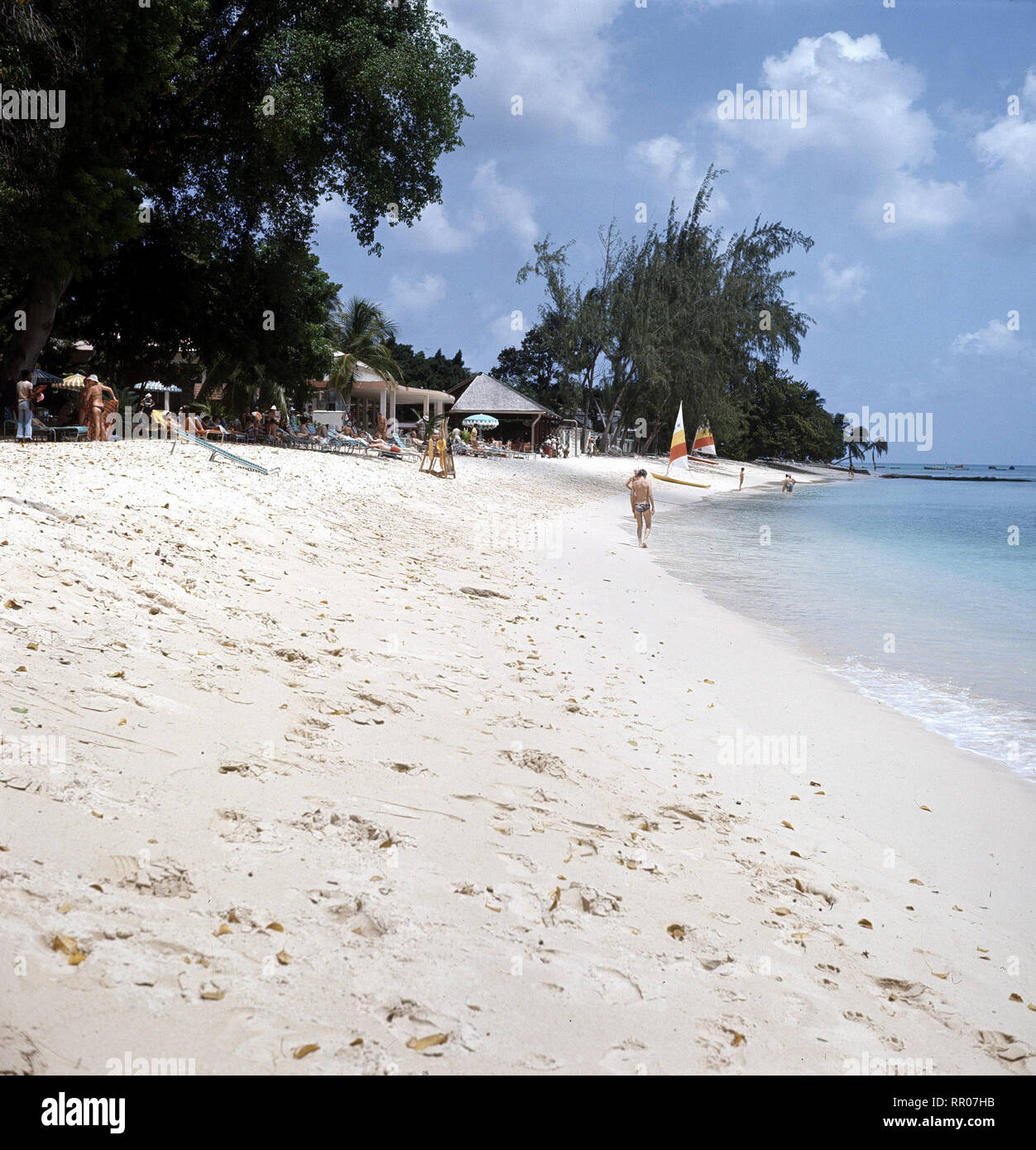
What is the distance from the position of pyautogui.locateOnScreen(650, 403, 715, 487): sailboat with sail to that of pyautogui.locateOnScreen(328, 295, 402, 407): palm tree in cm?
1407

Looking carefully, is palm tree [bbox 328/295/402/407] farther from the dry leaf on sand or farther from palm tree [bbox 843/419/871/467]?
palm tree [bbox 843/419/871/467]

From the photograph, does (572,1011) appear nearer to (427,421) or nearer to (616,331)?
(427,421)

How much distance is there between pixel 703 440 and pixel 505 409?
1304 cm

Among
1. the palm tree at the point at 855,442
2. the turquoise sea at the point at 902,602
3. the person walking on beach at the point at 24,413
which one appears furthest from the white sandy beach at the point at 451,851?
the palm tree at the point at 855,442

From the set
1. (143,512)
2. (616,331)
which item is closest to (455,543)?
(143,512)

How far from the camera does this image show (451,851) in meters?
3.93

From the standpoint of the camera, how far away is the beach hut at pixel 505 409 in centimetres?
5525

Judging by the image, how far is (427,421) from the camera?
38.2m

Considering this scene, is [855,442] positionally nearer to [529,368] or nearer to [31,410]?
[529,368]

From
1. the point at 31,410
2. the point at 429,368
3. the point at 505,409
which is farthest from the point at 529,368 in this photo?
the point at 31,410

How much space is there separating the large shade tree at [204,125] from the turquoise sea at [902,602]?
11852 mm

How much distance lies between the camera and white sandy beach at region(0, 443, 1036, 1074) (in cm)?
279

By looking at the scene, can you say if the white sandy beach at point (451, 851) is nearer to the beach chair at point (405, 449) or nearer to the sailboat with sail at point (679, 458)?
the beach chair at point (405, 449)

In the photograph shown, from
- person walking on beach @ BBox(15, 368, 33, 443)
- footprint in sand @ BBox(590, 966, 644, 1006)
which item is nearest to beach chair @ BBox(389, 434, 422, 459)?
person walking on beach @ BBox(15, 368, 33, 443)
